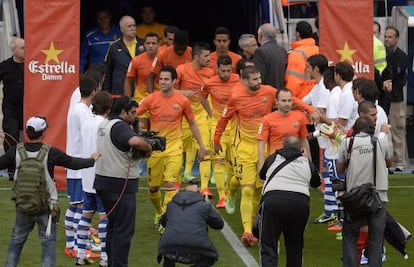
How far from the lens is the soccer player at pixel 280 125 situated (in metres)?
14.4

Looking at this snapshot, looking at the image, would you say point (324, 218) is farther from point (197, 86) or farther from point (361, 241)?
point (361, 241)

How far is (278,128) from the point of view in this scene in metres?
14.4

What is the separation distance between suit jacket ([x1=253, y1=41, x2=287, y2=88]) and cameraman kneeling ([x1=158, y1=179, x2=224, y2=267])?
20.4ft

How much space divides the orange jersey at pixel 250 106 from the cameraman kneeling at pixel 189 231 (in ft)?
11.5

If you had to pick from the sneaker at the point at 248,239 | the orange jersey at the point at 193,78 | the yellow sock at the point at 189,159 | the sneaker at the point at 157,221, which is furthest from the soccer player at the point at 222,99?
the sneaker at the point at 248,239

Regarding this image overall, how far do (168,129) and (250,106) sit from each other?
3.49 ft

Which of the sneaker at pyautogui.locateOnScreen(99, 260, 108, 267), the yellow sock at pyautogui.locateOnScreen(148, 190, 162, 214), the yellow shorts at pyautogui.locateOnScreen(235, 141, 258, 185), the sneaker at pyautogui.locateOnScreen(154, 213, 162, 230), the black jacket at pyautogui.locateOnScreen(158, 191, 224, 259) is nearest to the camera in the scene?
the black jacket at pyautogui.locateOnScreen(158, 191, 224, 259)

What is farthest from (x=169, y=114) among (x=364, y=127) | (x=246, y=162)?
(x=364, y=127)

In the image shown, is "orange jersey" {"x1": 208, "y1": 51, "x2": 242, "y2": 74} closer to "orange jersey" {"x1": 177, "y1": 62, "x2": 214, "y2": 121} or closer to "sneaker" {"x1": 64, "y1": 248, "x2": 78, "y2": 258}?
"orange jersey" {"x1": 177, "y1": 62, "x2": 214, "y2": 121}

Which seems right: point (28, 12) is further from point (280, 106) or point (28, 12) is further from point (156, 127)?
point (280, 106)

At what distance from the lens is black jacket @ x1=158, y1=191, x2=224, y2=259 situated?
11.5 metres

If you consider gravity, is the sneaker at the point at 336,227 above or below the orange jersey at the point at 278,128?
below

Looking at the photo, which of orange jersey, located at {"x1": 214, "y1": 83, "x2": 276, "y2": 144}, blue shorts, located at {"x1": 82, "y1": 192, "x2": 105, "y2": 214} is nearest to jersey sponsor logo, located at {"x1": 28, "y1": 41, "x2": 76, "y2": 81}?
orange jersey, located at {"x1": 214, "y1": 83, "x2": 276, "y2": 144}

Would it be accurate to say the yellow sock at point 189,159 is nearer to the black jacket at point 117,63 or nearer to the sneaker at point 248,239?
the black jacket at point 117,63
